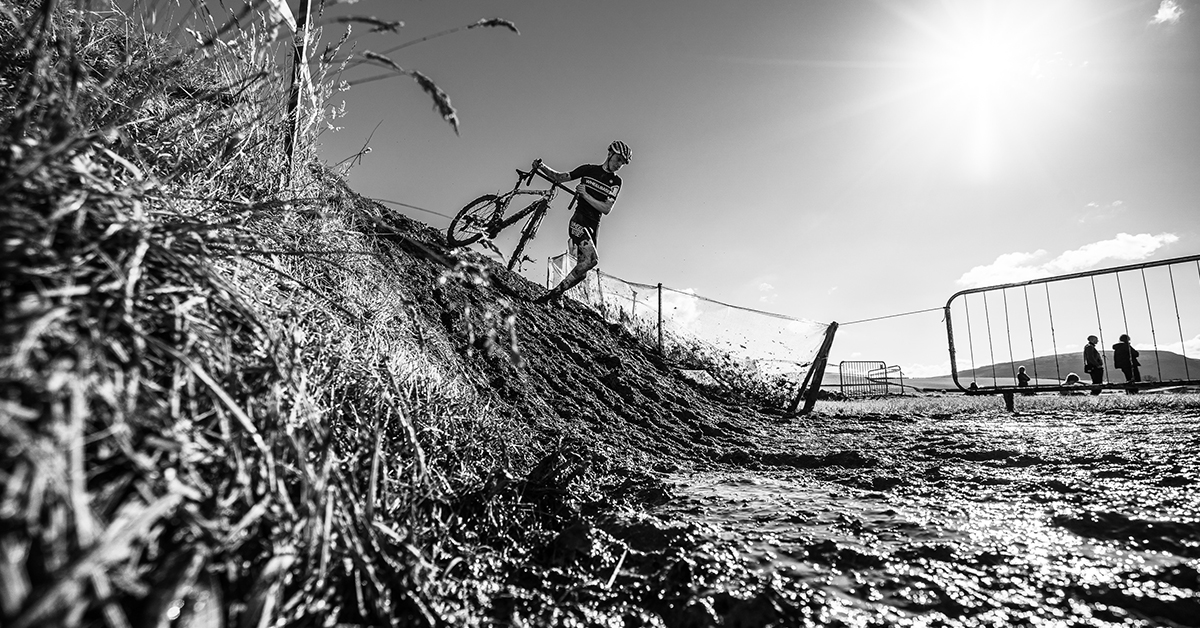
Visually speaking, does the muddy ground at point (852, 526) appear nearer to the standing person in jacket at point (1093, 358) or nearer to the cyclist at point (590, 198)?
the cyclist at point (590, 198)

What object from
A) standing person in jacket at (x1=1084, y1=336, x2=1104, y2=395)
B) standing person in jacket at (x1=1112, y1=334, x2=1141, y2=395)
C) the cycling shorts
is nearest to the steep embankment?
the cycling shorts

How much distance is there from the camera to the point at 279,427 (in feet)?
2.73

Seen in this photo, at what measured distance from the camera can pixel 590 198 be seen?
20.4ft

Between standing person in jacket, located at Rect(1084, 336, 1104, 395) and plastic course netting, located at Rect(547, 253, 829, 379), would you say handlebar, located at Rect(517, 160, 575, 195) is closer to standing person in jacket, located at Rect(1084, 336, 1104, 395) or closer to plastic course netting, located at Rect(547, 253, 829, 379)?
plastic course netting, located at Rect(547, 253, 829, 379)

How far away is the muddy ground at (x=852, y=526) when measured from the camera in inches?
43.3

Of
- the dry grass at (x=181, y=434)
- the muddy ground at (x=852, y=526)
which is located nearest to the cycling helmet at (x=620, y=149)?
the muddy ground at (x=852, y=526)

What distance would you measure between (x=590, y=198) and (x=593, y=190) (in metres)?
0.14

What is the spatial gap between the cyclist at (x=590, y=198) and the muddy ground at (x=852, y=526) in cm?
270

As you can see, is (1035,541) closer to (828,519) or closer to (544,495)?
(828,519)

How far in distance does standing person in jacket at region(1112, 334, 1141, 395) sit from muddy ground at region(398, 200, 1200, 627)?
6.82 meters

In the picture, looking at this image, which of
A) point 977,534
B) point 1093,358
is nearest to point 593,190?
point 977,534

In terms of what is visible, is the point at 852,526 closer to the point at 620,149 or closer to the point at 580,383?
the point at 580,383

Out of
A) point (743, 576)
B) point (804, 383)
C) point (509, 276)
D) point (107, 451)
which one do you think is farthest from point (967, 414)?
point (107, 451)

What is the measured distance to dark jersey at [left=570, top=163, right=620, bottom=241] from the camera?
628cm
